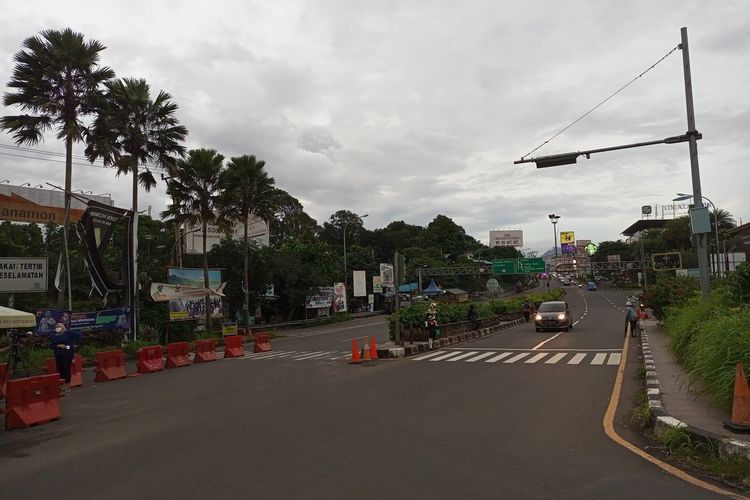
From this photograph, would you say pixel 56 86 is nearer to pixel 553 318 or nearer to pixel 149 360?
pixel 149 360

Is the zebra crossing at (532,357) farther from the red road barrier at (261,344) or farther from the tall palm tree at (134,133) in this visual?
the tall palm tree at (134,133)

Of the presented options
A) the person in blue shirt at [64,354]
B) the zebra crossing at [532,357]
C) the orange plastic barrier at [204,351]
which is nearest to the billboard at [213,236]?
the orange plastic barrier at [204,351]

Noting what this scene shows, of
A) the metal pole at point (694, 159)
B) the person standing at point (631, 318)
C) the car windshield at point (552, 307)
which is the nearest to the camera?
the metal pole at point (694, 159)

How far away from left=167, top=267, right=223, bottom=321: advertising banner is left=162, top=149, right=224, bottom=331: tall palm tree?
1942 mm

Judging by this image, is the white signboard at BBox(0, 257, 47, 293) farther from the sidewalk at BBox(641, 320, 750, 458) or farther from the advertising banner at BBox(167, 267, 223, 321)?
the sidewalk at BBox(641, 320, 750, 458)

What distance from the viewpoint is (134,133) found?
1019 inches

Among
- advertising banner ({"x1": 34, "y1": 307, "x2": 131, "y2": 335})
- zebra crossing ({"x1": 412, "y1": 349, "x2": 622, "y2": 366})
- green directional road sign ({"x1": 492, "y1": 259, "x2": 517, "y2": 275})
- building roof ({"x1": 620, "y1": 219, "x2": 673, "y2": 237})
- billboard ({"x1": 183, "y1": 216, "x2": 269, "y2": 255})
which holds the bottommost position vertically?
zebra crossing ({"x1": 412, "y1": 349, "x2": 622, "y2": 366})

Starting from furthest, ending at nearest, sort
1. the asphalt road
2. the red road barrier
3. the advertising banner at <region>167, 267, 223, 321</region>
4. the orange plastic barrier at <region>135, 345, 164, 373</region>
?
1. the advertising banner at <region>167, 267, 223, 321</region>
2. the red road barrier
3. the orange plastic barrier at <region>135, 345, 164, 373</region>
4. the asphalt road

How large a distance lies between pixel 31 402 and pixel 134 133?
62.7 feet

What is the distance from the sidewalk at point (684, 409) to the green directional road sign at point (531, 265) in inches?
1959

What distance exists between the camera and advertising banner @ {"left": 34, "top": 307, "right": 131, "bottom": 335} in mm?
19984

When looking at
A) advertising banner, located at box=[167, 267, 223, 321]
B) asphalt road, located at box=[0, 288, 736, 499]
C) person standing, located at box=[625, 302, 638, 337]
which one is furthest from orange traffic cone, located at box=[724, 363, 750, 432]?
advertising banner, located at box=[167, 267, 223, 321]

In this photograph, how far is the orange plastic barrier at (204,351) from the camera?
66.1 ft

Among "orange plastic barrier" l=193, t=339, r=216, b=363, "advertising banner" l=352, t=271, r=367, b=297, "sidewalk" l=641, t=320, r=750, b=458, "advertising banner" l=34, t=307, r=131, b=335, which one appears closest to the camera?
"sidewalk" l=641, t=320, r=750, b=458
